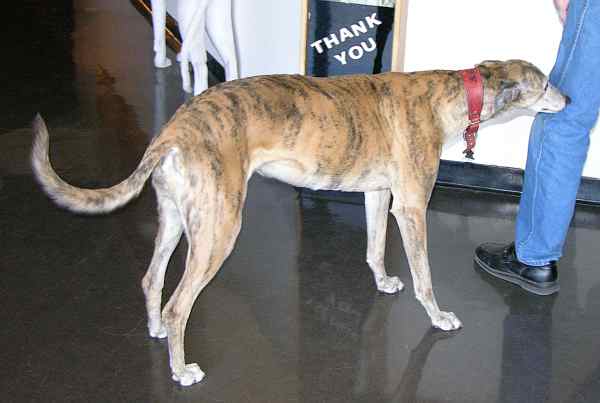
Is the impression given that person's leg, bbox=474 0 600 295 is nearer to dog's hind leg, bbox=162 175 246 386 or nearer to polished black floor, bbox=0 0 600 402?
polished black floor, bbox=0 0 600 402

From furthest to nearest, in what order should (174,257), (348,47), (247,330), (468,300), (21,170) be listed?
(21,170)
(348,47)
(174,257)
(468,300)
(247,330)

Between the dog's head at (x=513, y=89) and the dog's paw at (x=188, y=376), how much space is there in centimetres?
128

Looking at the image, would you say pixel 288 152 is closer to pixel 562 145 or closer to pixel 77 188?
pixel 77 188

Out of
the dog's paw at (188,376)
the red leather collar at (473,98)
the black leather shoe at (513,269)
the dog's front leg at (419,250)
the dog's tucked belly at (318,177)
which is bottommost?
the dog's paw at (188,376)

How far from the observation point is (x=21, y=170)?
424 cm

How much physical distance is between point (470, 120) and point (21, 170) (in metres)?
2.32

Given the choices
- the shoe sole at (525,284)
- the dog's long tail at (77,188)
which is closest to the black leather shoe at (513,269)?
the shoe sole at (525,284)

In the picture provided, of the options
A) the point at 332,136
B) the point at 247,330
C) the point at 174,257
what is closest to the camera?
the point at 332,136

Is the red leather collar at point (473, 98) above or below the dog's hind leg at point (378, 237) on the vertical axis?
above

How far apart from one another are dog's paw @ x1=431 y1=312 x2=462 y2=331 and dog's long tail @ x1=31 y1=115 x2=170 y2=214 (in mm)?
1200

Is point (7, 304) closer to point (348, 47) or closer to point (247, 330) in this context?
point (247, 330)

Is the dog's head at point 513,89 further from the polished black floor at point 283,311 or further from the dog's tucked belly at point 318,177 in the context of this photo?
the polished black floor at point 283,311

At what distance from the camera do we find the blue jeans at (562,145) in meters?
2.99

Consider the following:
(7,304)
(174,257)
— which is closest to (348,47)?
(174,257)
